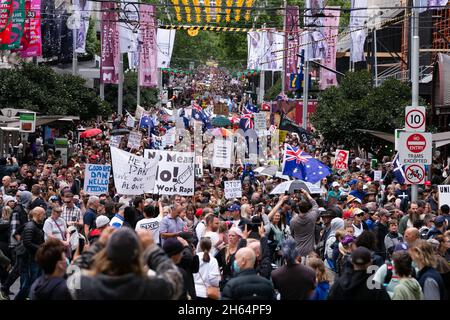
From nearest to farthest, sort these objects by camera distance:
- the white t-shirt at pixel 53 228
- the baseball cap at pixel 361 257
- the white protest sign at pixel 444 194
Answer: the baseball cap at pixel 361 257
the white t-shirt at pixel 53 228
the white protest sign at pixel 444 194

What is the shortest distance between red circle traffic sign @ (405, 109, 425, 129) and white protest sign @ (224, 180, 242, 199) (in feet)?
14.4

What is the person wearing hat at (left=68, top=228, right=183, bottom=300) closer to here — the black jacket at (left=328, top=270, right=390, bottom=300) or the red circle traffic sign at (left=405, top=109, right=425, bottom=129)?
the black jacket at (left=328, top=270, right=390, bottom=300)

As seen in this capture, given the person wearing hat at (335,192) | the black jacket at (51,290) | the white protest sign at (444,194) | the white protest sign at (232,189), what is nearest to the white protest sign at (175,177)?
the white protest sign at (232,189)

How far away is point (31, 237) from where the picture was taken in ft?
45.2

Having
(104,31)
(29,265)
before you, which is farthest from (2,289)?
(104,31)

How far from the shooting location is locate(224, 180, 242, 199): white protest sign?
21.0m

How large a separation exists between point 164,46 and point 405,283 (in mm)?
54548

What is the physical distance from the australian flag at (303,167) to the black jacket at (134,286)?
16077mm

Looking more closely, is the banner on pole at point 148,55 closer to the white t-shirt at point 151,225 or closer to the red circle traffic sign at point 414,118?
the red circle traffic sign at point 414,118

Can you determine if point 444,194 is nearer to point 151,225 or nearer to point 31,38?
point 151,225

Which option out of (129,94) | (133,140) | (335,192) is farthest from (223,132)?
Answer: (129,94)

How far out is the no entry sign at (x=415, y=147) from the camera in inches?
700

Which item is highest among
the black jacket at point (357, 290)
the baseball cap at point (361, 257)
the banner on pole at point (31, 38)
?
the banner on pole at point (31, 38)

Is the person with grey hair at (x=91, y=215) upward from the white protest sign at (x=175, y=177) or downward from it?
downward
